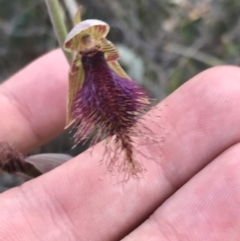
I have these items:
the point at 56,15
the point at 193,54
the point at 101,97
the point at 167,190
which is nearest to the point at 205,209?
the point at 167,190

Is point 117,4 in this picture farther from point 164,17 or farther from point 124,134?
point 124,134

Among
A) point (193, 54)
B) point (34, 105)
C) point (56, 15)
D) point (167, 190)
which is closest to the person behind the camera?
point (56, 15)

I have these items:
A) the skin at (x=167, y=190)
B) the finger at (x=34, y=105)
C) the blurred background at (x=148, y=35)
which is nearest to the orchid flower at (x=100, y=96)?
the skin at (x=167, y=190)

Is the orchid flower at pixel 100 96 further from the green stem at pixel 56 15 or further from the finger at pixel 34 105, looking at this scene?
the finger at pixel 34 105

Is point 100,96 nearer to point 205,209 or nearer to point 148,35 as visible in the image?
point 205,209

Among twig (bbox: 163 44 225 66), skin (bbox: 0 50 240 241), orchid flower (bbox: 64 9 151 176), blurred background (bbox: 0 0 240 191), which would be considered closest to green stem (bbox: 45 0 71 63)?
orchid flower (bbox: 64 9 151 176)

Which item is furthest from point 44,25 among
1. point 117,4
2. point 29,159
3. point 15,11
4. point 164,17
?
point 29,159

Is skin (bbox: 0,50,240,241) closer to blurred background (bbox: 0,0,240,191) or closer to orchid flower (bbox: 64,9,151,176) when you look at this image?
orchid flower (bbox: 64,9,151,176)
